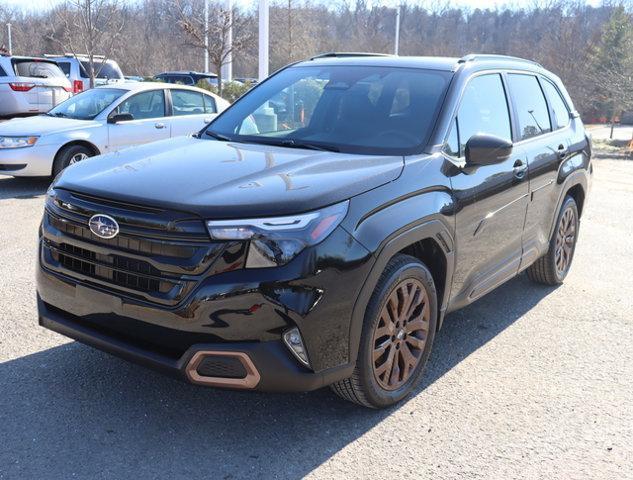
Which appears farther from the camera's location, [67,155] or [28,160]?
[67,155]

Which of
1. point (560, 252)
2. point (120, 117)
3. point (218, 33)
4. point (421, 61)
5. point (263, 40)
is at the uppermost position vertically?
point (218, 33)

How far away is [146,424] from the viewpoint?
3.24 meters

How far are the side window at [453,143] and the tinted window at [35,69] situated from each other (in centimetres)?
1544

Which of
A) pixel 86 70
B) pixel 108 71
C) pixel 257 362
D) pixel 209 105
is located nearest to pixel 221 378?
pixel 257 362

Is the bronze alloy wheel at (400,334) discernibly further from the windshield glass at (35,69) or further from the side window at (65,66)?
the side window at (65,66)

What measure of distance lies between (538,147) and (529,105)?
14.3 inches

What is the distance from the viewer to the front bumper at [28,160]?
9078 millimetres

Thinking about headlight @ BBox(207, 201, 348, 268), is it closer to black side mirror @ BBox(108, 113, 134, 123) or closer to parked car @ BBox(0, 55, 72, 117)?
black side mirror @ BBox(108, 113, 134, 123)

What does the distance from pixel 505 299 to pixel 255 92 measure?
8.58 ft

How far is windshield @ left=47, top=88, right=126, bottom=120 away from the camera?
32.6 ft

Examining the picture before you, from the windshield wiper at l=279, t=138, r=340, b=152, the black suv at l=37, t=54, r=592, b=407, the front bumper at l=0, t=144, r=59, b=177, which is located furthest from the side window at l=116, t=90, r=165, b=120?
the windshield wiper at l=279, t=138, r=340, b=152

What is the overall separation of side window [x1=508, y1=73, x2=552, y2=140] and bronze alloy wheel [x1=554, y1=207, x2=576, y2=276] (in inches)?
34.7

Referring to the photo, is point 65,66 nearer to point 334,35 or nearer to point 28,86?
point 28,86

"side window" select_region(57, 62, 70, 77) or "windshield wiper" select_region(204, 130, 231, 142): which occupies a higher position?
"windshield wiper" select_region(204, 130, 231, 142)
